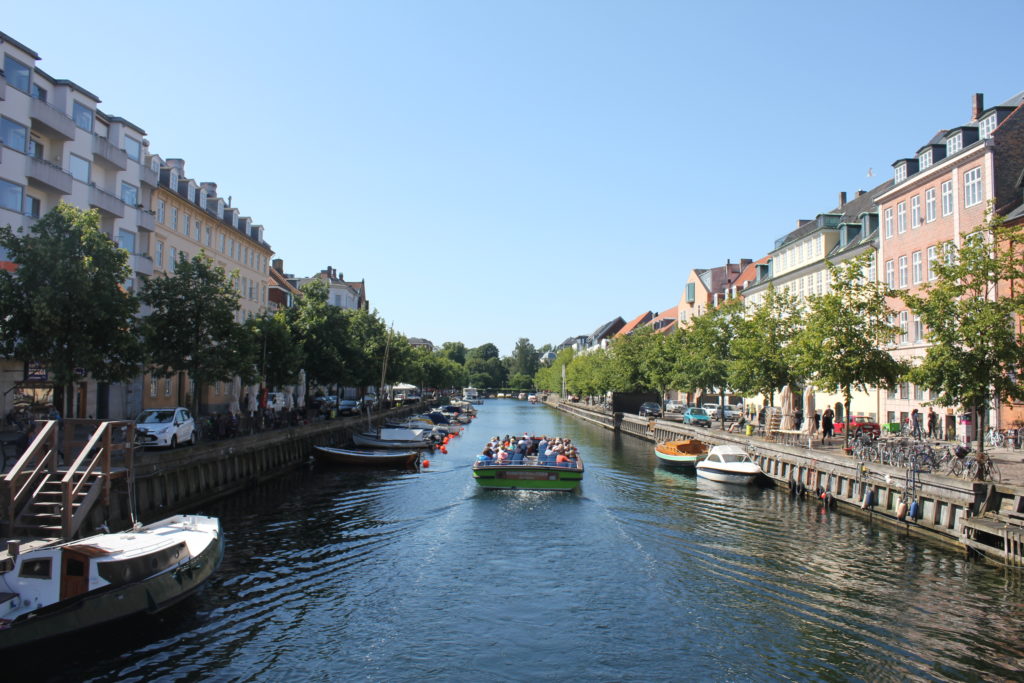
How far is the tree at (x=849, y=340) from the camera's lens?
34.5 metres

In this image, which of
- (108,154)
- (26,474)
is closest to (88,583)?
(26,474)

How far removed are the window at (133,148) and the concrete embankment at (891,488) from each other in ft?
137

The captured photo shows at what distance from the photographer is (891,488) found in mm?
27406

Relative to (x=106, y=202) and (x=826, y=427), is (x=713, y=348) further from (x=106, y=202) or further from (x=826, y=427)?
(x=106, y=202)

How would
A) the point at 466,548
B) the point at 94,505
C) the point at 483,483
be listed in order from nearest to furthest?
the point at 94,505 < the point at 466,548 < the point at 483,483

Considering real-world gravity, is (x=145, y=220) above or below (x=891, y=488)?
above

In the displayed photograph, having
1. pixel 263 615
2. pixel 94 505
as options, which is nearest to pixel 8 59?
pixel 94 505

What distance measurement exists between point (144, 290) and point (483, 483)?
20443mm

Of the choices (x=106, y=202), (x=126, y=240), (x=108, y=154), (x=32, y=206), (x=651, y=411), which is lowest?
(x=651, y=411)

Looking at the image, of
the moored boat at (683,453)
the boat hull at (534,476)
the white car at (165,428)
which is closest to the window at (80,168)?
the white car at (165,428)

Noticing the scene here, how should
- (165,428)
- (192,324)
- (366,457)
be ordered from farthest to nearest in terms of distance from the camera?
(366,457)
(192,324)
(165,428)

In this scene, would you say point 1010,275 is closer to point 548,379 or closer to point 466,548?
point 466,548

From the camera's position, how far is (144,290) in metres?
38.6

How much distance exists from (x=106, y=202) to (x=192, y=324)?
1133cm
